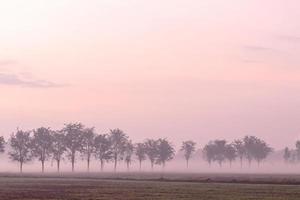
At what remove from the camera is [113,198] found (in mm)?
53562

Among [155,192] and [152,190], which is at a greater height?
[155,192]

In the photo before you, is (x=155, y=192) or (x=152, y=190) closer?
(x=155, y=192)

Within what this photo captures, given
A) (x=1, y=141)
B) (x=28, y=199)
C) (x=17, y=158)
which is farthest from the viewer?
(x=17, y=158)

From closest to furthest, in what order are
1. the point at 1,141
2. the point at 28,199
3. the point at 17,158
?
the point at 28,199 < the point at 1,141 < the point at 17,158

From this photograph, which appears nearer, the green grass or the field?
the green grass

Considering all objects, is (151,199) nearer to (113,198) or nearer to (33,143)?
(113,198)

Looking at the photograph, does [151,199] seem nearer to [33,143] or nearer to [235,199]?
[235,199]

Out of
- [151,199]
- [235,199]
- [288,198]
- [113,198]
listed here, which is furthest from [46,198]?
[288,198]

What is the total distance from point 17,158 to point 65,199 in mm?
143886

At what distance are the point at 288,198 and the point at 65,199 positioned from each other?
23.1 metres

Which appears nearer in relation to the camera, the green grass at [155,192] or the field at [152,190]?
the green grass at [155,192]

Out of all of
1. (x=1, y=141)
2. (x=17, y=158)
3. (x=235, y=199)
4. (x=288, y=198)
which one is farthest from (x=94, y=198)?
(x=17, y=158)

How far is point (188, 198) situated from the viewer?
177ft

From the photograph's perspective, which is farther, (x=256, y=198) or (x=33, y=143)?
(x=33, y=143)
